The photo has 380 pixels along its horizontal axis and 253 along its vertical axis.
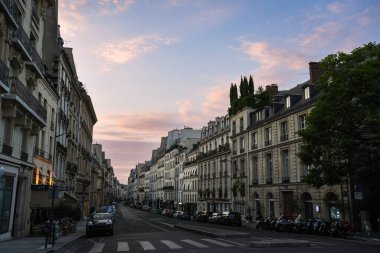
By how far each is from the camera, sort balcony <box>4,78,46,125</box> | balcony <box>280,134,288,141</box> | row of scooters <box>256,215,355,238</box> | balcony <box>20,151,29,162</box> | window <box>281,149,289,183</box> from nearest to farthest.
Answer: balcony <box>4,78,46,125</box>
balcony <box>20,151,29,162</box>
row of scooters <box>256,215,355,238</box>
balcony <box>280,134,288,141</box>
window <box>281,149,289,183</box>

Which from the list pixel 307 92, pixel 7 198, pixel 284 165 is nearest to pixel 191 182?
pixel 284 165

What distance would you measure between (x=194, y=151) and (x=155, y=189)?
49097mm

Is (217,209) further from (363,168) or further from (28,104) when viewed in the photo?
(28,104)

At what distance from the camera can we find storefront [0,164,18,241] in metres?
21.1

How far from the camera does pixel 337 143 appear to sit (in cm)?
2573

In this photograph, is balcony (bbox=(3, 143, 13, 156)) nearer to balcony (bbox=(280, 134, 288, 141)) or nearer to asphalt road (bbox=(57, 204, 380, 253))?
asphalt road (bbox=(57, 204, 380, 253))

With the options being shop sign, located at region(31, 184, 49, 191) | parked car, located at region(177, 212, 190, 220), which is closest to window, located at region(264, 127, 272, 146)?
parked car, located at region(177, 212, 190, 220)

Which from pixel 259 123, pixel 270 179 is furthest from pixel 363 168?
pixel 259 123

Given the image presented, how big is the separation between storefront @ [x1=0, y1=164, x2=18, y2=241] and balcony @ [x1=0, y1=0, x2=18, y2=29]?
739 cm

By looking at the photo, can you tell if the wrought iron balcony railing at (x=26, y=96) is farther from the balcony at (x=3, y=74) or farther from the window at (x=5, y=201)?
the window at (x=5, y=201)

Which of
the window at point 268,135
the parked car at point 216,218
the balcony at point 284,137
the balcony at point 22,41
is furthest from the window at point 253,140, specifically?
the balcony at point 22,41

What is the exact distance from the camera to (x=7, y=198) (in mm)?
22094

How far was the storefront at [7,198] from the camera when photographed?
69.4ft

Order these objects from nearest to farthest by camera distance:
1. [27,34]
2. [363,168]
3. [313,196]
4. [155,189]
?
[27,34]
[363,168]
[313,196]
[155,189]
